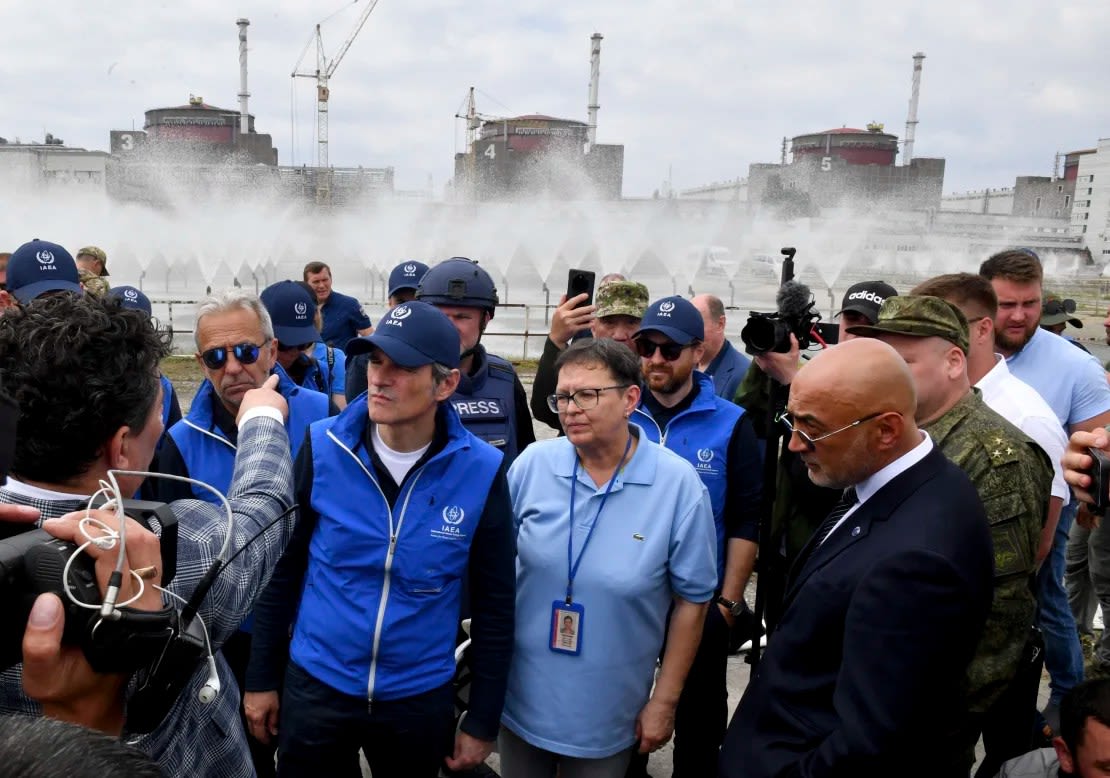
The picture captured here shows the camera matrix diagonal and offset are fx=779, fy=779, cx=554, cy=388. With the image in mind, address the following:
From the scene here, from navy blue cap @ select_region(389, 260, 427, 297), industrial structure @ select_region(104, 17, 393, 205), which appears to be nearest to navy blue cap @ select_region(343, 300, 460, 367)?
navy blue cap @ select_region(389, 260, 427, 297)

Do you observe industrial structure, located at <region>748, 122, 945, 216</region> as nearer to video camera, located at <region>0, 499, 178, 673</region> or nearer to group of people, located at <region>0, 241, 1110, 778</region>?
group of people, located at <region>0, 241, 1110, 778</region>

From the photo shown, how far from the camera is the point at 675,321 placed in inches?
143

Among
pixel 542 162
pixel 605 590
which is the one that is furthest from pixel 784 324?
pixel 542 162

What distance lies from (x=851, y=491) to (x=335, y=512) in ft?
5.35

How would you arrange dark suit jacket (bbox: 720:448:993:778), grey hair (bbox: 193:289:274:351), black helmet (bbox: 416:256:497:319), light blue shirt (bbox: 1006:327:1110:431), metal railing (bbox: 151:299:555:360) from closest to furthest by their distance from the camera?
dark suit jacket (bbox: 720:448:993:778) < grey hair (bbox: 193:289:274:351) < black helmet (bbox: 416:256:497:319) < light blue shirt (bbox: 1006:327:1110:431) < metal railing (bbox: 151:299:555:360)

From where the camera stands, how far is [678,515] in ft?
9.16

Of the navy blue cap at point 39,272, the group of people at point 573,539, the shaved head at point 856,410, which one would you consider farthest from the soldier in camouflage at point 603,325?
the navy blue cap at point 39,272

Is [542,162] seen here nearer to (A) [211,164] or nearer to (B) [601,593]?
(A) [211,164]

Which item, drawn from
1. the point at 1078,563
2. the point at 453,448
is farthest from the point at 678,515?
the point at 1078,563

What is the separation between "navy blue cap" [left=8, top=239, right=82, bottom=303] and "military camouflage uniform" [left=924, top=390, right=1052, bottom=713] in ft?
15.7

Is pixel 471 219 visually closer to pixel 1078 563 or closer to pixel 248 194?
pixel 248 194

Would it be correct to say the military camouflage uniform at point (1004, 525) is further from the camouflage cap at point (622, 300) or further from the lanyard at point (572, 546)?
the camouflage cap at point (622, 300)

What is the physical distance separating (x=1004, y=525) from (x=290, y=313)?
3561 millimetres

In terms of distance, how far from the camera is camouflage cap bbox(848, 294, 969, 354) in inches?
107
